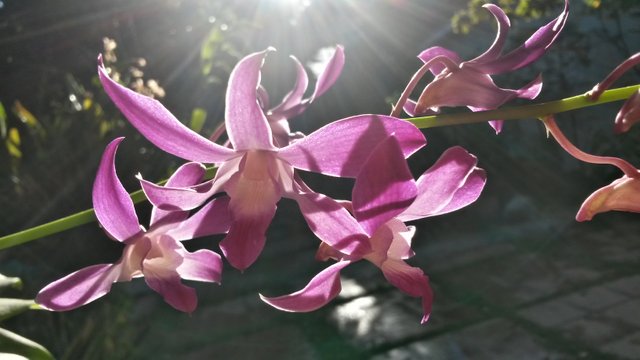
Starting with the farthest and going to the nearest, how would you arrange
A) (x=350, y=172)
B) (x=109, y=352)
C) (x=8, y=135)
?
1. (x=8, y=135)
2. (x=109, y=352)
3. (x=350, y=172)

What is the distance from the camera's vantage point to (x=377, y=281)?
12.0 feet

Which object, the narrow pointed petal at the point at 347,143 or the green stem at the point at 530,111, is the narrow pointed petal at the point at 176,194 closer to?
the narrow pointed petal at the point at 347,143

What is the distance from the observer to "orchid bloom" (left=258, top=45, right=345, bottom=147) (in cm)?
66

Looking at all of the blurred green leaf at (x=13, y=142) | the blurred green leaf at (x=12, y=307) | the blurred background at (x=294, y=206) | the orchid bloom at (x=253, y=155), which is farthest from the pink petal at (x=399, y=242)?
the blurred green leaf at (x=13, y=142)

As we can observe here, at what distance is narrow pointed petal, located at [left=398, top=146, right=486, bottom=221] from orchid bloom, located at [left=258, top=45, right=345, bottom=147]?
0.14 m

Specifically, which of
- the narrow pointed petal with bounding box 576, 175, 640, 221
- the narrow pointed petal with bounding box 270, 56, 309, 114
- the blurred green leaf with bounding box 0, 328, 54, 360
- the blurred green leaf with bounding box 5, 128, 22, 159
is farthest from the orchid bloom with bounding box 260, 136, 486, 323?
the blurred green leaf with bounding box 5, 128, 22, 159

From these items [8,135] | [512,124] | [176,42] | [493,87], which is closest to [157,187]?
[493,87]

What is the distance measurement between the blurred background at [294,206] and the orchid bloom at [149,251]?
106 cm

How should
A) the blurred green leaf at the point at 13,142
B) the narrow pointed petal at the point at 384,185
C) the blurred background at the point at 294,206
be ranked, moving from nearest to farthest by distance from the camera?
1. the narrow pointed petal at the point at 384,185
2. the blurred green leaf at the point at 13,142
3. the blurred background at the point at 294,206

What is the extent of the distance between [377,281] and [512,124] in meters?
1.82

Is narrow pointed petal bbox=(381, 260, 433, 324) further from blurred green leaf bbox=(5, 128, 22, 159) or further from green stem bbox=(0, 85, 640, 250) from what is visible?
blurred green leaf bbox=(5, 128, 22, 159)

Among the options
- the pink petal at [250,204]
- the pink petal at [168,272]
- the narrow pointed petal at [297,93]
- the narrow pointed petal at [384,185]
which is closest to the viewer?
the narrow pointed petal at [384,185]

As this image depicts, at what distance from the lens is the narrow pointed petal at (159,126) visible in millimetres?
448

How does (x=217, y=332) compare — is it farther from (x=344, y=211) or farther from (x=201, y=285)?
(x=344, y=211)
